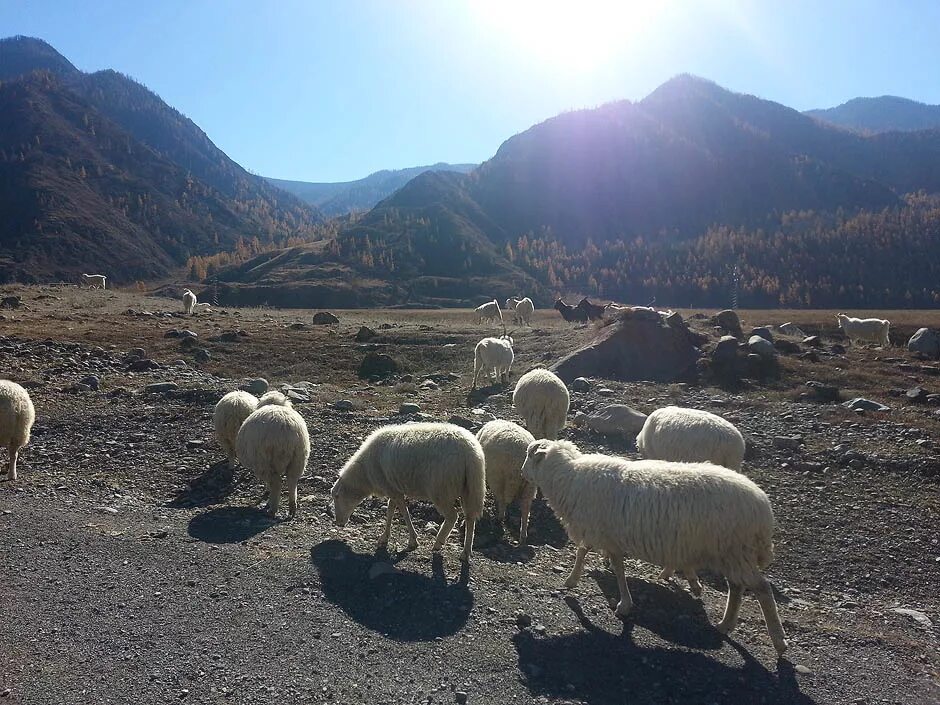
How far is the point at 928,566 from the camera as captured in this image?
864cm

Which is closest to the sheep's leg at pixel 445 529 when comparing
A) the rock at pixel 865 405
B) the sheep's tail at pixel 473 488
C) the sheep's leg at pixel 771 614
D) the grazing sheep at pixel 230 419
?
the sheep's tail at pixel 473 488

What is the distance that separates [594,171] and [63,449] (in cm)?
17860

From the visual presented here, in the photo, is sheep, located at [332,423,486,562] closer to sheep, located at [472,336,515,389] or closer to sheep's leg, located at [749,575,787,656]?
sheep's leg, located at [749,575,787,656]

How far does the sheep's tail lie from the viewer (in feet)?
26.2

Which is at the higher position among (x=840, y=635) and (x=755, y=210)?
(x=755, y=210)

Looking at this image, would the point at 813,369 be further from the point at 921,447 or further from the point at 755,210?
the point at 755,210

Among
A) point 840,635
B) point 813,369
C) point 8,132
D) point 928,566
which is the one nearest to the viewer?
point 840,635

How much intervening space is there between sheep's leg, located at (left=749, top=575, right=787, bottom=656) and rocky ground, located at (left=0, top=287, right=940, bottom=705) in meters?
0.19

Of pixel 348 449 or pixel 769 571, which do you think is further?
pixel 348 449

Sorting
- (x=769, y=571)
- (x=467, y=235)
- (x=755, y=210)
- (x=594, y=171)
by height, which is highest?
(x=594, y=171)

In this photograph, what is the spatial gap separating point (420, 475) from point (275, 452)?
298 cm

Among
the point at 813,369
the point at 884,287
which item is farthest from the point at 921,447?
the point at 884,287

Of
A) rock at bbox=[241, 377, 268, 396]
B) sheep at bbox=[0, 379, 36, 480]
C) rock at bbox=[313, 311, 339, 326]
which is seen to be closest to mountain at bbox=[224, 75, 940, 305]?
rock at bbox=[313, 311, 339, 326]

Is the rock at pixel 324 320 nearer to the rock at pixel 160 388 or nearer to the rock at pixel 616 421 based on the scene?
the rock at pixel 160 388
